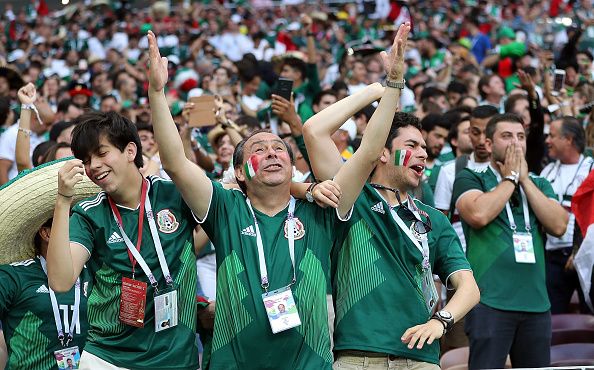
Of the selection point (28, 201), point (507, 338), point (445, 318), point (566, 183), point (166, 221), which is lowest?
point (507, 338)

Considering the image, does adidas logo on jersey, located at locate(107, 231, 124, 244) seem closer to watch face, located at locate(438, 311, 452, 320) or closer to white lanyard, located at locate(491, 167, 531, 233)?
watch face, located at locate(438, 311, 452, 320)

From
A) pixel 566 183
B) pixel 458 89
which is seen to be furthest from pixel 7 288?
pixel 458 89

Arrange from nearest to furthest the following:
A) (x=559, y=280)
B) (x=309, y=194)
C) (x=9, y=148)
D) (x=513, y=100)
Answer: (x=309, y=194) < (x=559, y=280) < (x=9, y=148) < (x=513, y=100)

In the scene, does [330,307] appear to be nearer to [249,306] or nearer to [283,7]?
[249,306]

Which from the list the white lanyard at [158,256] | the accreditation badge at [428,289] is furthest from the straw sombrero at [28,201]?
the accreditation badge at [428,289]

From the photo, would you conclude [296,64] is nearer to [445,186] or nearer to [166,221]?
[445,186]

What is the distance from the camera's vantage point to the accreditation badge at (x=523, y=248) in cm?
607

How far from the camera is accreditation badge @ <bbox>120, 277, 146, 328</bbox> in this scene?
4344 millimetres

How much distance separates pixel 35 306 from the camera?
16.4 feet

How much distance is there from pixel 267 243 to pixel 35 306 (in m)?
1.36

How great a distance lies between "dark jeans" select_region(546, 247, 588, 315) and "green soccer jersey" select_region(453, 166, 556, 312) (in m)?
1.58

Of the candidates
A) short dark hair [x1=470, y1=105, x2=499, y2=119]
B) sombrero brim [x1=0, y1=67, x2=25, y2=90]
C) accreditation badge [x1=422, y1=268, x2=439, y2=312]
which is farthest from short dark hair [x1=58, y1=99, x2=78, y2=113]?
accreditation badge [x1=422, y1=268, x2=439, y2=312]

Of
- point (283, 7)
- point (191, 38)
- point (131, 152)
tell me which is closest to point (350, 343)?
point (131, 152)

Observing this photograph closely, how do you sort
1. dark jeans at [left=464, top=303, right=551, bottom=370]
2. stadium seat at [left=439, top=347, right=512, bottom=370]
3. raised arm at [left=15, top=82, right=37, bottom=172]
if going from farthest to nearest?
raised arm at [left=15, top=82, right=37, bottom=172], stadium seat at [left=439, top=347, right=512, bottom=370], dark jeans at [left=464, top=303, right=551, bottom=370]
